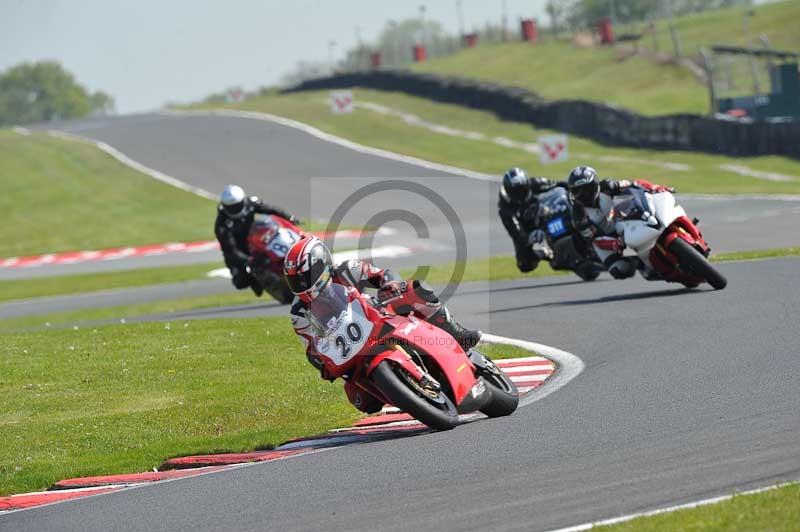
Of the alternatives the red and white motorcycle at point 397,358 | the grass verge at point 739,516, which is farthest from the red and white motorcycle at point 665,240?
the grass verge at point 739,516

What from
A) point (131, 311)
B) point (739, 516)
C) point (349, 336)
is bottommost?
point (131, 311)

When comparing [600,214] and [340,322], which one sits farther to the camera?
[600,214]

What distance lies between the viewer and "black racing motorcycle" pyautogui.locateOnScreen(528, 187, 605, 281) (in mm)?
16734

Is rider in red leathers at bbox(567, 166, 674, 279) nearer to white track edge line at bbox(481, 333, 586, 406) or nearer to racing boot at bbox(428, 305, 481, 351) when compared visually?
white track edge line at bbox(481, 333, 586, 406)

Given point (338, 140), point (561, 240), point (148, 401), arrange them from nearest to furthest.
Result: 1. point (148, 401)
2. point (561, 240)
3. point (338, 140)

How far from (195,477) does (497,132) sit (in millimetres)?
40570

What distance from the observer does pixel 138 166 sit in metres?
49.8

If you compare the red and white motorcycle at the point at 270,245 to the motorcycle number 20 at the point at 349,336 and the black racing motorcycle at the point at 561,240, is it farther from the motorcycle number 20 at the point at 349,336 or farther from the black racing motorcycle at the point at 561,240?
the motorcycle number 20 at the point at 349,336

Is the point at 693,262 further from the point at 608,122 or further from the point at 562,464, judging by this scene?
the point at 608,122

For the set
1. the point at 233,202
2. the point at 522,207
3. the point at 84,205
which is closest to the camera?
→ the point at 522,207

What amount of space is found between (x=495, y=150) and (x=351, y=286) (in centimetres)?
3645

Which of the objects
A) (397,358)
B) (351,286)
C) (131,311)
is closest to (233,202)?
(131,311)

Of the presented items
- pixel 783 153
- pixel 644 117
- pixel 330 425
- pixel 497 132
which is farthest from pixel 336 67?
pixel 330 425

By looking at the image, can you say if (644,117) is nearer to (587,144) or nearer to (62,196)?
(587,144)
